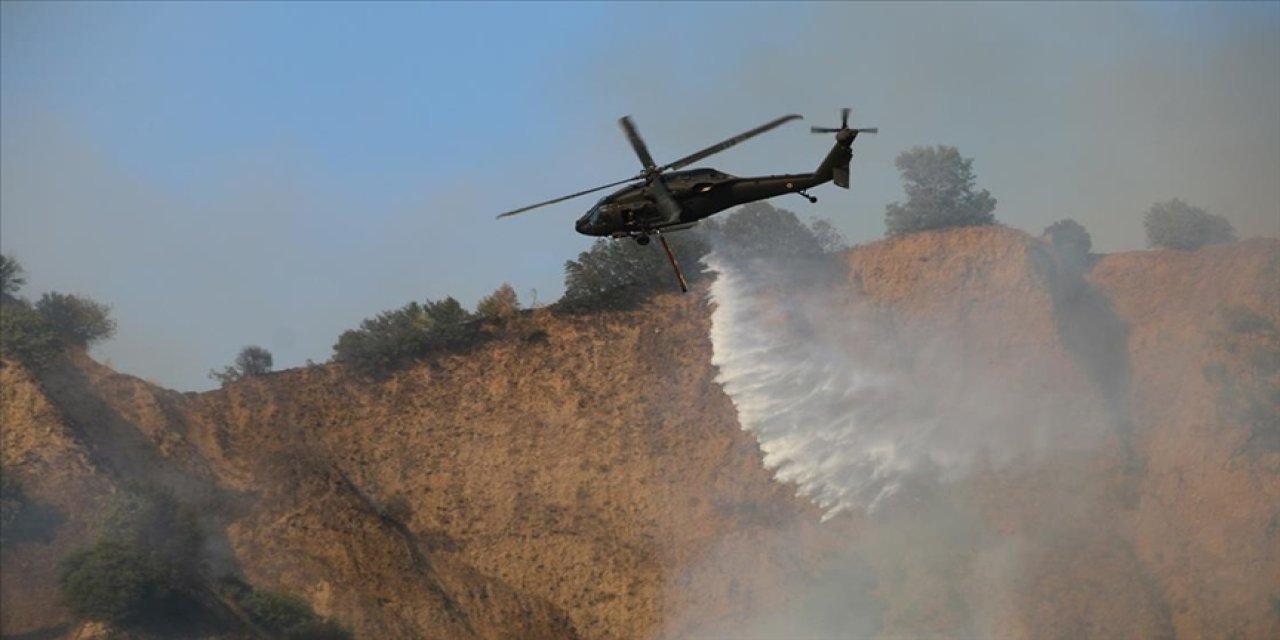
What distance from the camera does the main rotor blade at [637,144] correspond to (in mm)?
32625

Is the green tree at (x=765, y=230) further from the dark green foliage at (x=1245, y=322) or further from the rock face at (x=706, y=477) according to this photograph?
the dark green foliage at (x=1245, y=322)

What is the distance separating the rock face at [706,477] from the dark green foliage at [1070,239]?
6.68ft

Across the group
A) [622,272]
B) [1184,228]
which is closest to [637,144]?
[622,272]

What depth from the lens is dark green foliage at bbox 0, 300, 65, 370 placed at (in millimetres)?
57719

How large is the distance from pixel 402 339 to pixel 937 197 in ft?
102

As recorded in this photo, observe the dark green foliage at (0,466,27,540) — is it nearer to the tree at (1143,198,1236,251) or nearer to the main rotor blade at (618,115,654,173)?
the main rotor blade at (618,115,654,173)

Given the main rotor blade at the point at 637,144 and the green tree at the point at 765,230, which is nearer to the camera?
the main rotor blade at the point at 637,144

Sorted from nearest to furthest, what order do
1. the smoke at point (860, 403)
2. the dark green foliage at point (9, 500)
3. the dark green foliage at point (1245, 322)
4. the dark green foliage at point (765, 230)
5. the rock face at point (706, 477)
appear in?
the rock face at point (706, 477) < the dark green foliage at point (9, 500) < the smoke at point (860, 403) < the dark green foliage at point (1245, 322) < the dark green foliage at point (765, 230)

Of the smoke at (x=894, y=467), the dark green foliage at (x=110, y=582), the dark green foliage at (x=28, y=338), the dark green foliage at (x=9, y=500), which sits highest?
the dark green foliage at (x=28, y=338)

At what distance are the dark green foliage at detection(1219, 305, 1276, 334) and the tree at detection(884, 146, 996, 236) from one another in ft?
55.4

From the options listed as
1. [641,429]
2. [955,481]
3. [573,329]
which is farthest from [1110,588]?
[573,329]

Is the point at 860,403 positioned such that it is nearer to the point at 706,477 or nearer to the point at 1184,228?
the point at 706,477

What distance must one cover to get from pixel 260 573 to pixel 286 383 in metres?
10.8

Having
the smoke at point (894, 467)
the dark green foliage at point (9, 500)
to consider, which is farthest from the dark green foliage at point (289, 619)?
the smoke at point (894, 467)
